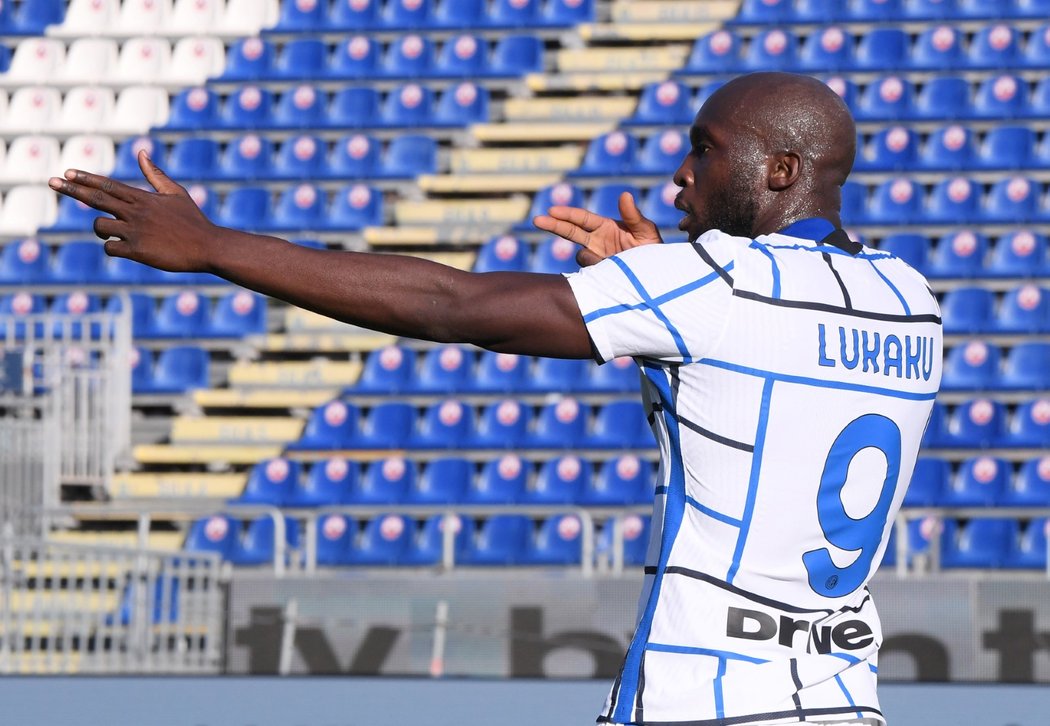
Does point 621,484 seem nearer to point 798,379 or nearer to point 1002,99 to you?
point 1002,99

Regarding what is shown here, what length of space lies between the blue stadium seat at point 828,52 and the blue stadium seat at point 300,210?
419cm

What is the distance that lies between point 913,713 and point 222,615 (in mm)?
4870

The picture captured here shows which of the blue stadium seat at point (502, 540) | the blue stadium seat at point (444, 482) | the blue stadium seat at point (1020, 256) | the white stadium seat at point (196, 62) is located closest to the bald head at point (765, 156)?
the blue stadium seat at point (502, 540)

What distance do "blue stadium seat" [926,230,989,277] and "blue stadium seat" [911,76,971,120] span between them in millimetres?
1450

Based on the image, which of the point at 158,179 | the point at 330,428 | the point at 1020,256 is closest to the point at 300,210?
the point at 330,428

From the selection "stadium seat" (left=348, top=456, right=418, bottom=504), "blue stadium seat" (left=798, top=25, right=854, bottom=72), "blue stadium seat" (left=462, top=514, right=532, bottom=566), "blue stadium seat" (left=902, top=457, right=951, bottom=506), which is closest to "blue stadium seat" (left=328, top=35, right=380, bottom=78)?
"blue stadium seat" (left=798, top=25, right=854, bottom=72)

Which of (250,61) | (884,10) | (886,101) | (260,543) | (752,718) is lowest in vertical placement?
(260,543)

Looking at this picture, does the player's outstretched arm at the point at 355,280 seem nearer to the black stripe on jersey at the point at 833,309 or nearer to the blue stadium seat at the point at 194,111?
the black stripe on jersey at the point at 833,309

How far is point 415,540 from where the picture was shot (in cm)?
1211

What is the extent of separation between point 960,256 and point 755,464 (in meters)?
11.9

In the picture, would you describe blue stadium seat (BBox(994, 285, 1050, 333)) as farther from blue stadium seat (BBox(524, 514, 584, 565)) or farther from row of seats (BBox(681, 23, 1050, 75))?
blue stadium seat (BBox(524, 514, 584, 565))

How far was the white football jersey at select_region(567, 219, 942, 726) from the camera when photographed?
6.40ft

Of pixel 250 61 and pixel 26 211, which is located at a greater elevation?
pixel 250 61

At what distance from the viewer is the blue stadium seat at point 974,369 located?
1265cm
